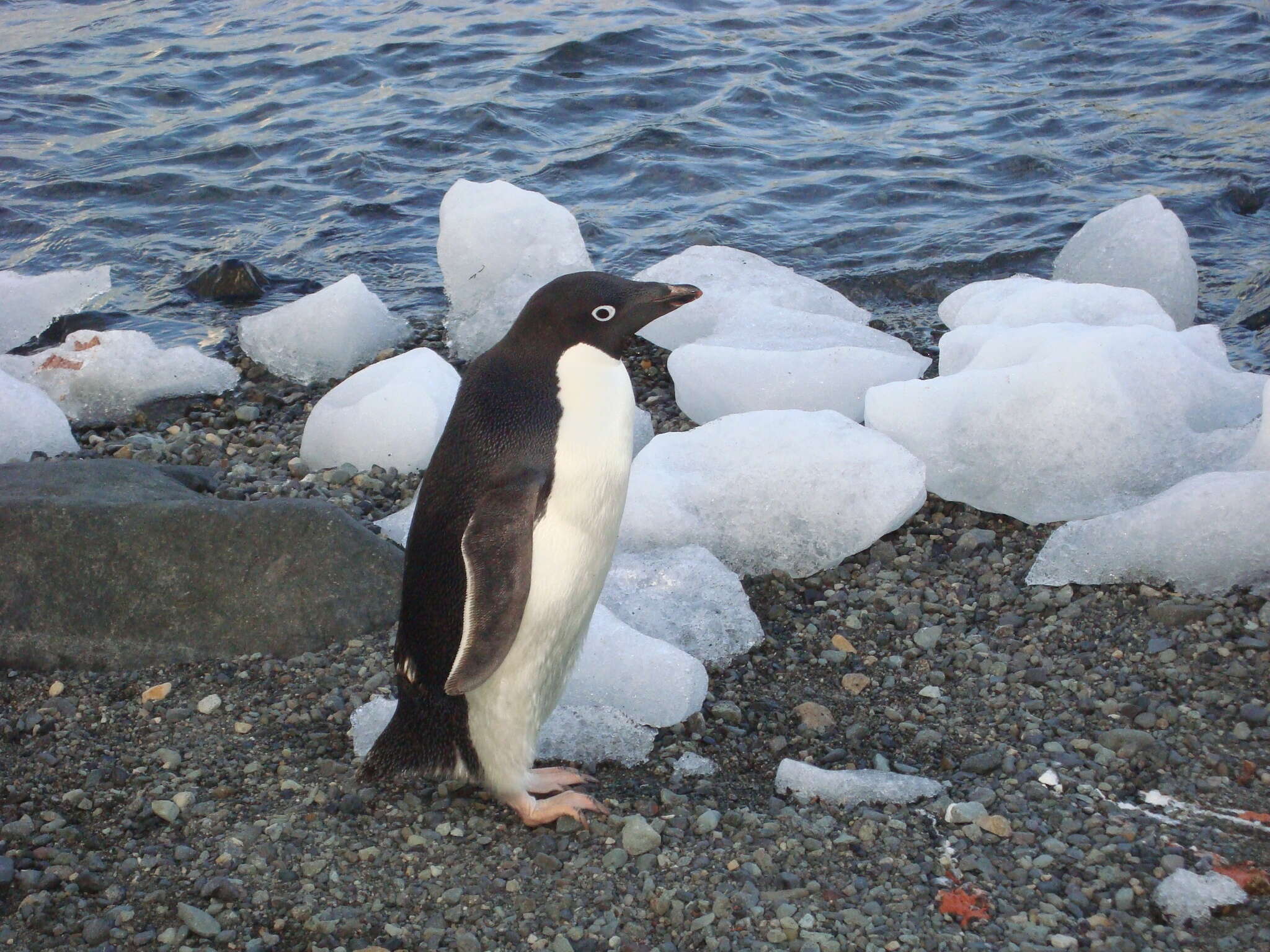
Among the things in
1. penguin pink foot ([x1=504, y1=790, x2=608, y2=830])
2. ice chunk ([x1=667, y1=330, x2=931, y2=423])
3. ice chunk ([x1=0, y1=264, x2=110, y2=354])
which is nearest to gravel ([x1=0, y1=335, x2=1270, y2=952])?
penguin pink foot ([x1=504, y1=790, x2=608, y2=830])

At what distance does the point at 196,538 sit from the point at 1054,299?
3.08m

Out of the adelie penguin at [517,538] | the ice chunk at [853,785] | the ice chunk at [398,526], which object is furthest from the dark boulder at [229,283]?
the ice chunk at [853,785]

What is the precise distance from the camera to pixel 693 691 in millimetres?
2953

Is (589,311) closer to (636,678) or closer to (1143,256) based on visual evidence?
(636,678)

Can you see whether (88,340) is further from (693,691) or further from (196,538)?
(693,691)

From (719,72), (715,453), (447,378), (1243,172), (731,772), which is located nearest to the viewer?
(731,772)

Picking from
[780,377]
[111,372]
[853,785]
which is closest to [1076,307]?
[780,377]

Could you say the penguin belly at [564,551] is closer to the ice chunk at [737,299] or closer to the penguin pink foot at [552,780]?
the penguin pink foot at [552,780]

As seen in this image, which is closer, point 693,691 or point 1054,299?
point 693,691

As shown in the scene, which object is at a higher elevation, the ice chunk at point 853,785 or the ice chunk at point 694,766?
the ice chunk at point 853,785

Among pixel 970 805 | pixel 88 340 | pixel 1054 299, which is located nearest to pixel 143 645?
pixel 970 805

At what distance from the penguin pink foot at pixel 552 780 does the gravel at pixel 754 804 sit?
0.07m

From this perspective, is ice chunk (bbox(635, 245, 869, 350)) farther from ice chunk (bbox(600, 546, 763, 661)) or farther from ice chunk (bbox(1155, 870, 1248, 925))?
ice chunk (bbox(1155, 870, 1248, 925))

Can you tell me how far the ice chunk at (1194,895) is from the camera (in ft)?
7.25
